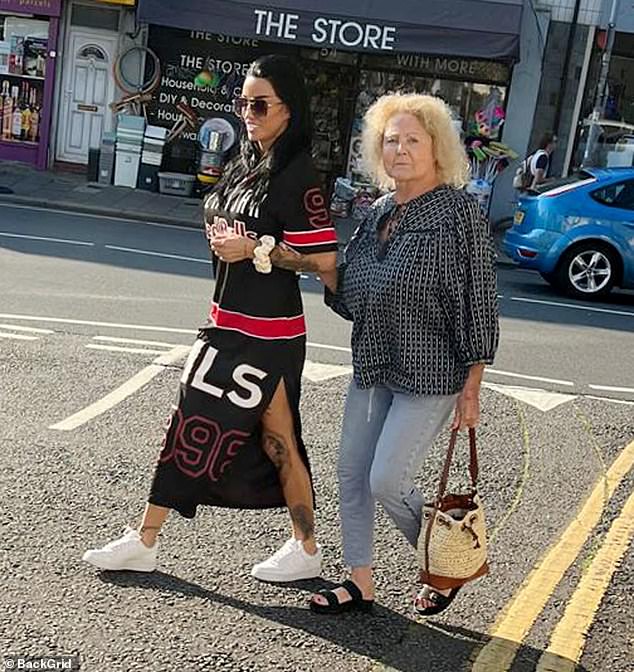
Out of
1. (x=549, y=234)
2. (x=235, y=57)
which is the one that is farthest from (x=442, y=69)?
(x=549, y=234)

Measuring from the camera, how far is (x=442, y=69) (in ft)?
65.5

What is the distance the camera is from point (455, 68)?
65.3 feet

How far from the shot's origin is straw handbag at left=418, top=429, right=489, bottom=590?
165 inches

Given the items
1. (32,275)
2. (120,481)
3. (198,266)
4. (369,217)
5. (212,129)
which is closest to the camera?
(369,217)

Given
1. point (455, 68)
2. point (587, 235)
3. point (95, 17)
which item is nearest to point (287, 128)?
point (587, 235)

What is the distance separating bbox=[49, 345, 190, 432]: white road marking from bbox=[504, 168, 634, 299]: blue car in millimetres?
6305

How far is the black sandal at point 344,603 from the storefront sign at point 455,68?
53.2 ft

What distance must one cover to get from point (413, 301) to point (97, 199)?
14.9m

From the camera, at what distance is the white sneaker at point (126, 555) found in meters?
4.63

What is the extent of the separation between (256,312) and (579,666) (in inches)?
66.4

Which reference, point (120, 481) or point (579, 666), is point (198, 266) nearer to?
point (120, 481)

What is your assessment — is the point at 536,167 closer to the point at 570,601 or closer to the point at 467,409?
the point at 570,601

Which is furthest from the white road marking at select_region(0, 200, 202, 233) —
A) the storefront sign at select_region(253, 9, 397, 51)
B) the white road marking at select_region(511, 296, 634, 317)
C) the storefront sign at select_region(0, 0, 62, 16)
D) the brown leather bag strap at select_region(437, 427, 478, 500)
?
the brown leather bag strap at select_region(437, 427, 478, 500)

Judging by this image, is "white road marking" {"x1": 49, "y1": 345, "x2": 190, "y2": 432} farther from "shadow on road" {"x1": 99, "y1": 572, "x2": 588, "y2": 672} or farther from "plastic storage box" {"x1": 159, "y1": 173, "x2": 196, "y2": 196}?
"plastic storage box" {"x1": 159, "y1": 173, "x2": 196, "y2": 196}
